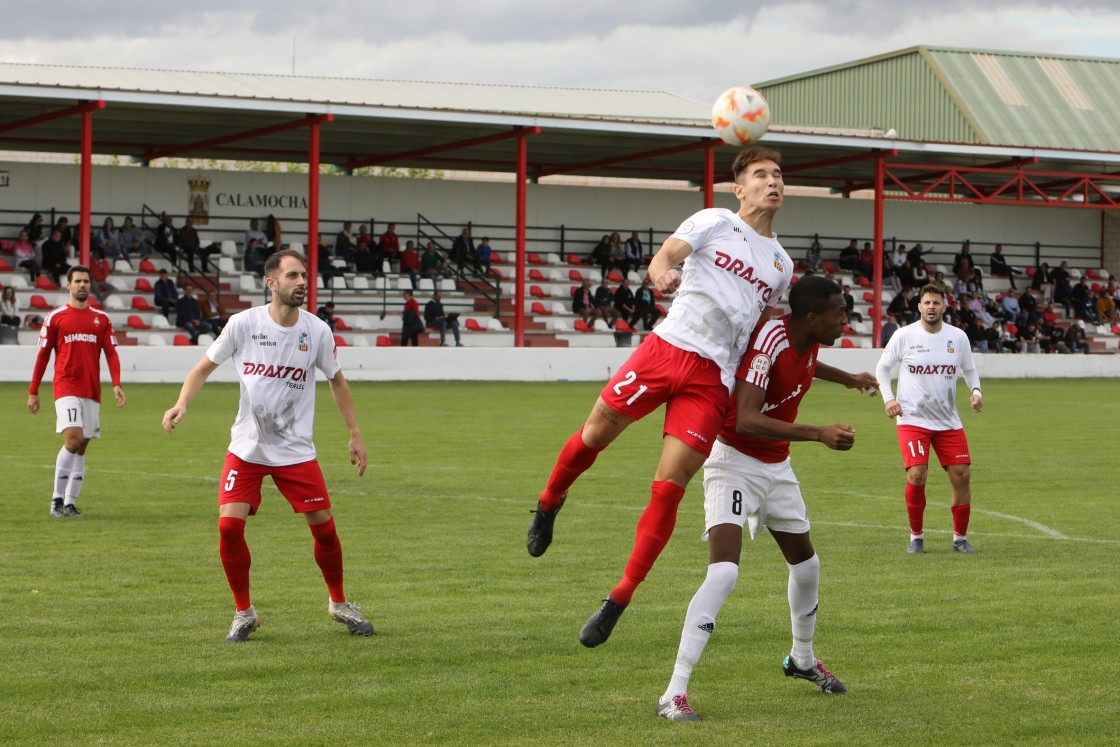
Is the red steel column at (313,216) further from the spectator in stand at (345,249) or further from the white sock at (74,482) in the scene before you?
the white sock at (74,482)

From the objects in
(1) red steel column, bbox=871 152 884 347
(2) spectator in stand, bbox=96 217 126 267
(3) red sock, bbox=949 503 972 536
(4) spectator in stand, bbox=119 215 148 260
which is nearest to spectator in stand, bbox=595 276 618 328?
(1) red steel column, bbox=871 152 884 347

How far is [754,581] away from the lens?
378 inches

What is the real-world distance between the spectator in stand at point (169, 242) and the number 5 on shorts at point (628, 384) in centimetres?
2912

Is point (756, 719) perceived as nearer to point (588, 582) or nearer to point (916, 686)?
point (916, 686)

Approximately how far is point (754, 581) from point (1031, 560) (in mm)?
2281

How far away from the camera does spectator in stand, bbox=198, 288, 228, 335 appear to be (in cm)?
3128

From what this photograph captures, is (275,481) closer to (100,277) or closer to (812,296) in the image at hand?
(812,296)

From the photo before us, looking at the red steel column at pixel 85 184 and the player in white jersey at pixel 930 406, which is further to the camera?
the red steel column at pixel 85 184

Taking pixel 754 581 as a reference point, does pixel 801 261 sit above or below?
above

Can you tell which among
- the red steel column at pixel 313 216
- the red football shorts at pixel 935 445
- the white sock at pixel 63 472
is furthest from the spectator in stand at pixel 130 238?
the red football shorts at pixel 935 445

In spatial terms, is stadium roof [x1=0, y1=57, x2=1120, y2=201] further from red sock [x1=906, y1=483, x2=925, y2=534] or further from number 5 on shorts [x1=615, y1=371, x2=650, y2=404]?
number 5 on shorts [x1=615, y1=371, x2=650, y2=404]

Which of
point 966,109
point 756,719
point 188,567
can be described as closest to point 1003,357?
point 966,109

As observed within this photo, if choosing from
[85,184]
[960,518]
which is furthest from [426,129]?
[960,518]

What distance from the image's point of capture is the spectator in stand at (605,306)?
37.1 meters
